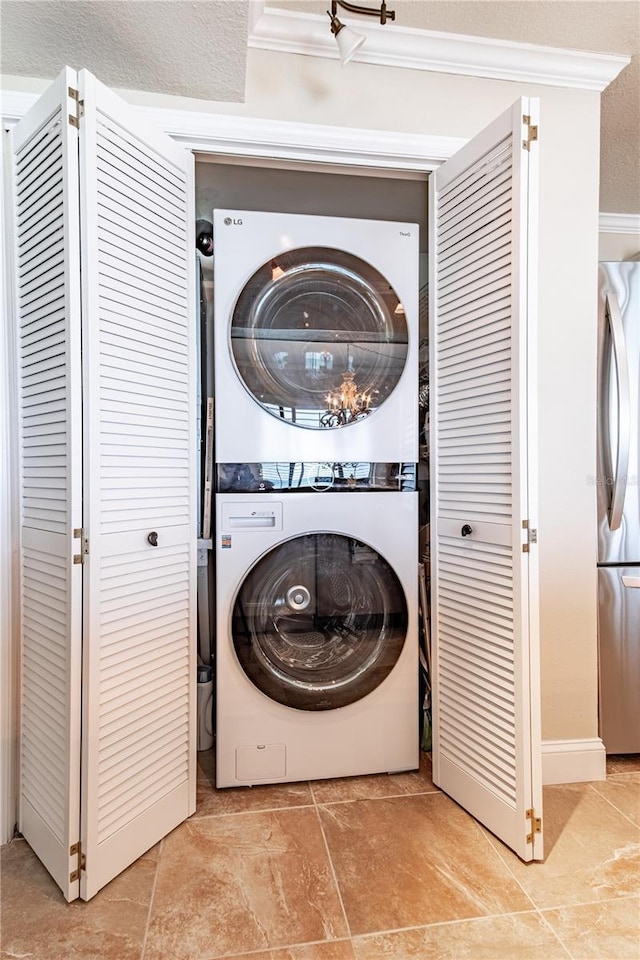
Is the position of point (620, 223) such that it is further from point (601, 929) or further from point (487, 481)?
point (601, 929)

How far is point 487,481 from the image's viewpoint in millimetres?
1748

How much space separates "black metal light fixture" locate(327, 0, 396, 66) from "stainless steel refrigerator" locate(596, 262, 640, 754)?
118 cm

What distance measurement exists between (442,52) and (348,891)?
259 cm

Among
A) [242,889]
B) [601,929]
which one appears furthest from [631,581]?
[242,889]

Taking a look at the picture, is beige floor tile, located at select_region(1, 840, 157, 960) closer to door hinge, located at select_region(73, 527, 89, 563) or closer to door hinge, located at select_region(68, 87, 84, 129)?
door hinge, located at select_region(73, 527, 89, 563)

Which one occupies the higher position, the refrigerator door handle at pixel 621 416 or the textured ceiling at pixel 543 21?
the textured ceiling at pixel 543 21

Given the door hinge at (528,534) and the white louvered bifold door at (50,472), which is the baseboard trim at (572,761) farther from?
the white louvered bifold door at (50,472)

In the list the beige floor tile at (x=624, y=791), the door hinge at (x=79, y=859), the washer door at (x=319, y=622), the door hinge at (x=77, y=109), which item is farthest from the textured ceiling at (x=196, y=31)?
the beige floor tile at (x=624, y=791)

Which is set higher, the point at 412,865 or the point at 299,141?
the point at 299,141

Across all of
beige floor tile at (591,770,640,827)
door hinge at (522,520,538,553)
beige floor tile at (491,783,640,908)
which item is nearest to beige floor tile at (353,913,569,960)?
beige floor tile at (491,783,640,908)

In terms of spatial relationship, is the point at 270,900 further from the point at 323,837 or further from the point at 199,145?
the point at 199,145

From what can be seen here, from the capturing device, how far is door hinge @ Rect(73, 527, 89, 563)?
148cm

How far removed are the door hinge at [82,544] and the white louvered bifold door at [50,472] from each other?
10 mm

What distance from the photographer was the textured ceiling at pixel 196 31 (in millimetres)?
1501
